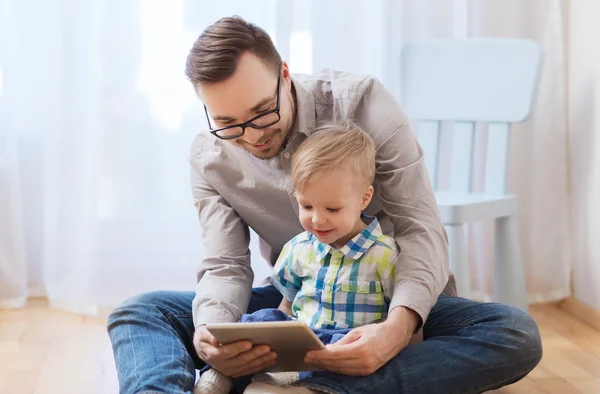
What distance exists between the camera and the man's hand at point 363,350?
1458 millimetres

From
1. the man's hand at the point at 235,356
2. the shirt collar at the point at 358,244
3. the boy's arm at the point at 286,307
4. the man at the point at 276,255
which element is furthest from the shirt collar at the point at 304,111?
the man's hand at the point at 235,356

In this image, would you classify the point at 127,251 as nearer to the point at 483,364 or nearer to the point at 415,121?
the point at 415,121

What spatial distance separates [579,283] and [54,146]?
1.60m

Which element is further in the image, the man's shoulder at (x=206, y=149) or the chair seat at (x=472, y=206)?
the chair seat at (x=472, y=206)

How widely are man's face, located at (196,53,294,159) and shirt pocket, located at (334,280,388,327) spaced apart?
12.1 inches

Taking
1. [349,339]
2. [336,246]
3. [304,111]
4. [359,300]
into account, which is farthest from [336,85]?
[349,339]

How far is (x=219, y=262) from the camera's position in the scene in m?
1.78

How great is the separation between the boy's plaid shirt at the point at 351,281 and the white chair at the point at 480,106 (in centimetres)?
70

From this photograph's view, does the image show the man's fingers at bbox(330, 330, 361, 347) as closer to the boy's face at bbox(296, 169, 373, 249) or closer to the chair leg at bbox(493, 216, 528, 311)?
the boy's face at bbox(296, 169, 373, 249)

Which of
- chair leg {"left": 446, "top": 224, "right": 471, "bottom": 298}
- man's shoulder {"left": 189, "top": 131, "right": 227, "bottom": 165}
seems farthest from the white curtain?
man's shoulder {"left": 189, "top": 131, "right": 227, "bottom": 165}

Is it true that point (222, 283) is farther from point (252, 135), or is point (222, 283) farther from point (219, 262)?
point (252, 135)

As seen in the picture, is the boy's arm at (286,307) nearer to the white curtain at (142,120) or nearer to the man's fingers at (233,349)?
the man's fingers at (233,349)

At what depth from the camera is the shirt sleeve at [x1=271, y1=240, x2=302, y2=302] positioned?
1.69 meters

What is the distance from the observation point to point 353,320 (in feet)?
5.27
